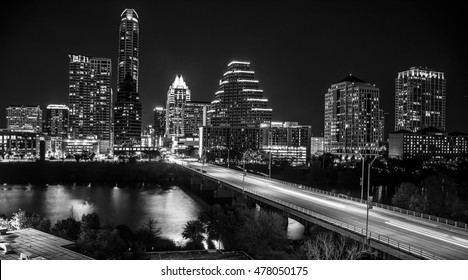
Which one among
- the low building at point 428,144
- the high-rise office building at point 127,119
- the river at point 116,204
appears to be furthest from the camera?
the high-rise office building at point 127,119

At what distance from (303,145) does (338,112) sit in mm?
18801

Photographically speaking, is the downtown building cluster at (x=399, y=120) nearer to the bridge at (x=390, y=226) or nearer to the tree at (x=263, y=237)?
the bridge at (x=390, y=226)

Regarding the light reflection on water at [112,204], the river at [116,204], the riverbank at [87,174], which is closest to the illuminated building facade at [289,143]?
the riverbank at [87,174]

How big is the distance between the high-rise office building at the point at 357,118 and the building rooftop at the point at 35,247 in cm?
6551

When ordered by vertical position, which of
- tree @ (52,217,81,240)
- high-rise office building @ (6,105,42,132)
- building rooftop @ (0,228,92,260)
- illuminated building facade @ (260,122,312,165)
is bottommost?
tree @ (52,217,81,240)

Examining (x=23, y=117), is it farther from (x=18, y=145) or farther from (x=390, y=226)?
(x=390, y=226)

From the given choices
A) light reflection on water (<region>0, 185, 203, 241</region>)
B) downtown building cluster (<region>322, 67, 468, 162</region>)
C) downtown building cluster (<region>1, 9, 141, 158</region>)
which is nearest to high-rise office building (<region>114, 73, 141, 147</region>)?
downtown building cluster (<region>1, 9, 141, 158</region>)

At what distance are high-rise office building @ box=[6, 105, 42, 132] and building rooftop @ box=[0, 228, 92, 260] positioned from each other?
87.0 meters

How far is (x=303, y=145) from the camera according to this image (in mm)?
59969

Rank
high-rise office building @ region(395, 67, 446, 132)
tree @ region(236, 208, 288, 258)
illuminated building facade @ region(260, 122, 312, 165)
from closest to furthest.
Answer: tree @ region(236, 208, 288, 258)
illuminated building facade @ region(260, 122, 312, 165)
high-rise office building @ region(395, 67, 446, 132)

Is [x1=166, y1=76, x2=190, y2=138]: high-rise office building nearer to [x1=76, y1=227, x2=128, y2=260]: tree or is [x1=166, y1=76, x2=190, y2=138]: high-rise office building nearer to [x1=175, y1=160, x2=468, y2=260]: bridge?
[x1=175, y1=160, x2=468, y2=260]: bridge

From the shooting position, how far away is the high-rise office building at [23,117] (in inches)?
3425

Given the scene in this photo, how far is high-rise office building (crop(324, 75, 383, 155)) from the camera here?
70.5 m
